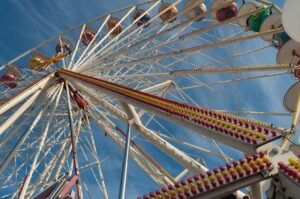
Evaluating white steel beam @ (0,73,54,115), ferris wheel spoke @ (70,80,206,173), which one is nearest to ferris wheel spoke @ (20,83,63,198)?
white steel beam @ (0,73,54,115)

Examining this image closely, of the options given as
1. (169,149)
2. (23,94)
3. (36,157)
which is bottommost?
(169,149)

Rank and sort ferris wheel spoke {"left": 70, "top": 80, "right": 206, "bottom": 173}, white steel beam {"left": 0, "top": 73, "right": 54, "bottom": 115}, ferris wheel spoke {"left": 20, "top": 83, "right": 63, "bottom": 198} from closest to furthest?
ferris wheel spoke {"left": 70, "top": 80, "right": 206, "bottom": 173} → ferris wheel spoke {"left": 20, "top": 83, "right": 63, "bottom": 198} → white steel beam {"left": 0, "top": 73, "right": 54, "bottom": 115}

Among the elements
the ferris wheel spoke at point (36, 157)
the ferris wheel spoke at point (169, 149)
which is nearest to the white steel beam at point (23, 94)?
the ferris wheel spoke at point (36, 157)

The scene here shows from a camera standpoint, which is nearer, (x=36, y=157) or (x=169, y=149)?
(x=169, y=149)

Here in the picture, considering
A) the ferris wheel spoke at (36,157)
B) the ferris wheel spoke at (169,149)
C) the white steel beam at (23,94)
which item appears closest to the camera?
the ferris wheel spoke at (169,149)

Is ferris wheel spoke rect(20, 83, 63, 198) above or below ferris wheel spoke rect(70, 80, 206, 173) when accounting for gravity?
above

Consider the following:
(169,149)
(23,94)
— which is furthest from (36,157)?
(169,149)

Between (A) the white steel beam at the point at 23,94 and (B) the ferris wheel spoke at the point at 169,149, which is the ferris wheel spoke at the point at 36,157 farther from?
(B) the ferris wheel spoke at the point at 169,149

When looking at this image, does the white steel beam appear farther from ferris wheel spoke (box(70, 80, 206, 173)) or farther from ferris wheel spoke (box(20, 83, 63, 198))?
ferris wheel spoke (box(70, 80, 206, 173))

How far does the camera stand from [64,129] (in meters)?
14.3

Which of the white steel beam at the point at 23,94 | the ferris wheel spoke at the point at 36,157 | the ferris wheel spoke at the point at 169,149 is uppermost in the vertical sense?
the white steel beam at the point at 23,94

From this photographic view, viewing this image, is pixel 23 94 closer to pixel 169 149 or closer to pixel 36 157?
pixel 36 157

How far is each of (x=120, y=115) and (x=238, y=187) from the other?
17.4 feet

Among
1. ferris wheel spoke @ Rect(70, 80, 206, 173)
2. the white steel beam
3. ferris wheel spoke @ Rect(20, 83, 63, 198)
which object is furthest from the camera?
the white steel beam
